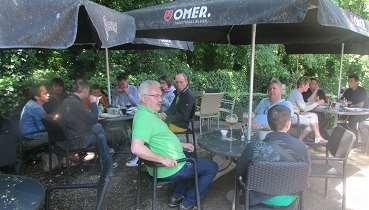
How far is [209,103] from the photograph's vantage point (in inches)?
315

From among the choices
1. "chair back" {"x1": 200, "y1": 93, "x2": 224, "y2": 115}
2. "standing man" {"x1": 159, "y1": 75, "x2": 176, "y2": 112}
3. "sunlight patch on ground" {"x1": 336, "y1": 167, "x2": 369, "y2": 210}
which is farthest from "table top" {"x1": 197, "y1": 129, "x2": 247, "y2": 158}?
"chair back" {"x1": 200, "y1": 93, "x2": 224, "y2": 115}

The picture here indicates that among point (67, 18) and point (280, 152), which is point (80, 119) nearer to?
point (67, 18)

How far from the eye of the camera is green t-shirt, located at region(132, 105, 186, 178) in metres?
3.38

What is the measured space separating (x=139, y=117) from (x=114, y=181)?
1.81 metres

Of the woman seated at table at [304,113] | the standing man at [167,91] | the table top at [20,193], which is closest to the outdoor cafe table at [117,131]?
the standing man at [167,91]

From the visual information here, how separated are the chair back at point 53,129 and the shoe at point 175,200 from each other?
1.69 m

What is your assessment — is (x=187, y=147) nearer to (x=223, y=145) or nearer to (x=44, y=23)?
(x=223, y=145)

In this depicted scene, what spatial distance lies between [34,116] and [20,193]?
10.8 ft

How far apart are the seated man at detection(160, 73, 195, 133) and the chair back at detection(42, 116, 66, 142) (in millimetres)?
1514

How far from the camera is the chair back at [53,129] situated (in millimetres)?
4633

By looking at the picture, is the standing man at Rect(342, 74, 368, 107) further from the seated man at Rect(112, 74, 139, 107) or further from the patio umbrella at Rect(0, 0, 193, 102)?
the patio umbrella at Rect(0, 0, 193, 102)

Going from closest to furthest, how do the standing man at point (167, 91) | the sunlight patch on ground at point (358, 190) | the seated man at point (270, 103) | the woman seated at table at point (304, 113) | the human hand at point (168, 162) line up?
the human hand at point (168, 162) → the sunlight patch on ground at point (358, 190) → the seated man at point (270, 103) → the woman seated at table at point (304, 113) → the standing man at point (167, 91)

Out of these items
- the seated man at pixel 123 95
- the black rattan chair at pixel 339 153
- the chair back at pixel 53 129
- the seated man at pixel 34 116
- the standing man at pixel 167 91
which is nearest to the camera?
the black rattan chair at pixel 339 153

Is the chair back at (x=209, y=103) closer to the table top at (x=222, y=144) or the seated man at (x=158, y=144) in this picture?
the table top at (x=222, y=144)
